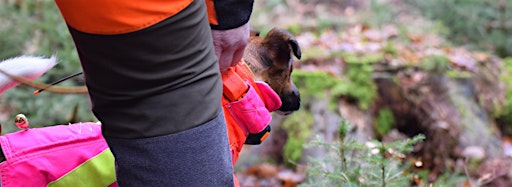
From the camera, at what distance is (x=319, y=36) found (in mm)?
7590

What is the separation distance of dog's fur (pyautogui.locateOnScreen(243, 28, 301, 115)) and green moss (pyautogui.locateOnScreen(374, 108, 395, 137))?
2.62m

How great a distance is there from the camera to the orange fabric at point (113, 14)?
174 cm

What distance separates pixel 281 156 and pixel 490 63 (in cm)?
255

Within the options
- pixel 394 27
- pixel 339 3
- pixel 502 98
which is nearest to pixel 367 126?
pixel 502 98

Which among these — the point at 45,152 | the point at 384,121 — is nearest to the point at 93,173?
the point at 45,152

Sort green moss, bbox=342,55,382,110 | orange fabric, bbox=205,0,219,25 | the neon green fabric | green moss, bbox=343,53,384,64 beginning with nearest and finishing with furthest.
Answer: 1. orange fabric, bbox=205,0,219,25
2. the neon green fabric
3. green moss, bbox=342,55,382,110
4. green moss, bbox=343,53,384,64

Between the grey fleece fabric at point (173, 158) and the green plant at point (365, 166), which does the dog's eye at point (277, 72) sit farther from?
the grey fleece fabric at point (173, 158)

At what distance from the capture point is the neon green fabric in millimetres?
2352

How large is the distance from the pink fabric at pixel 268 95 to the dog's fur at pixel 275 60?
0.34m

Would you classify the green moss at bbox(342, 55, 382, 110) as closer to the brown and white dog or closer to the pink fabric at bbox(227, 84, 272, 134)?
the brown and white dog

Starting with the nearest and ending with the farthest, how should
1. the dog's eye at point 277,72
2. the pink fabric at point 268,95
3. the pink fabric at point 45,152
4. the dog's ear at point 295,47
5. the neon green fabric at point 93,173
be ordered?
1. the pink fabric at point 45,152
2. the neon green fabric at point 93,173
3. the pink fabric at point 268,95
4. the dog's ear at point 295,47
5. the dog's eye at point 277,72

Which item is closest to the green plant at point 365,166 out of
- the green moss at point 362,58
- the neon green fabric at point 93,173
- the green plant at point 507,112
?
the neon green fabric at point 93,173

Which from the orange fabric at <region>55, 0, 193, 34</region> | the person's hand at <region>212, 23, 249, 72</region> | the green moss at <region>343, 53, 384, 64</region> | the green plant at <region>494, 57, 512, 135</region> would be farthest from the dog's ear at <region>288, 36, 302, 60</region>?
the green plant at <region>494, 57, 512, 135</region>

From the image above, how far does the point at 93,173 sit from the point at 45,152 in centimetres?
20
